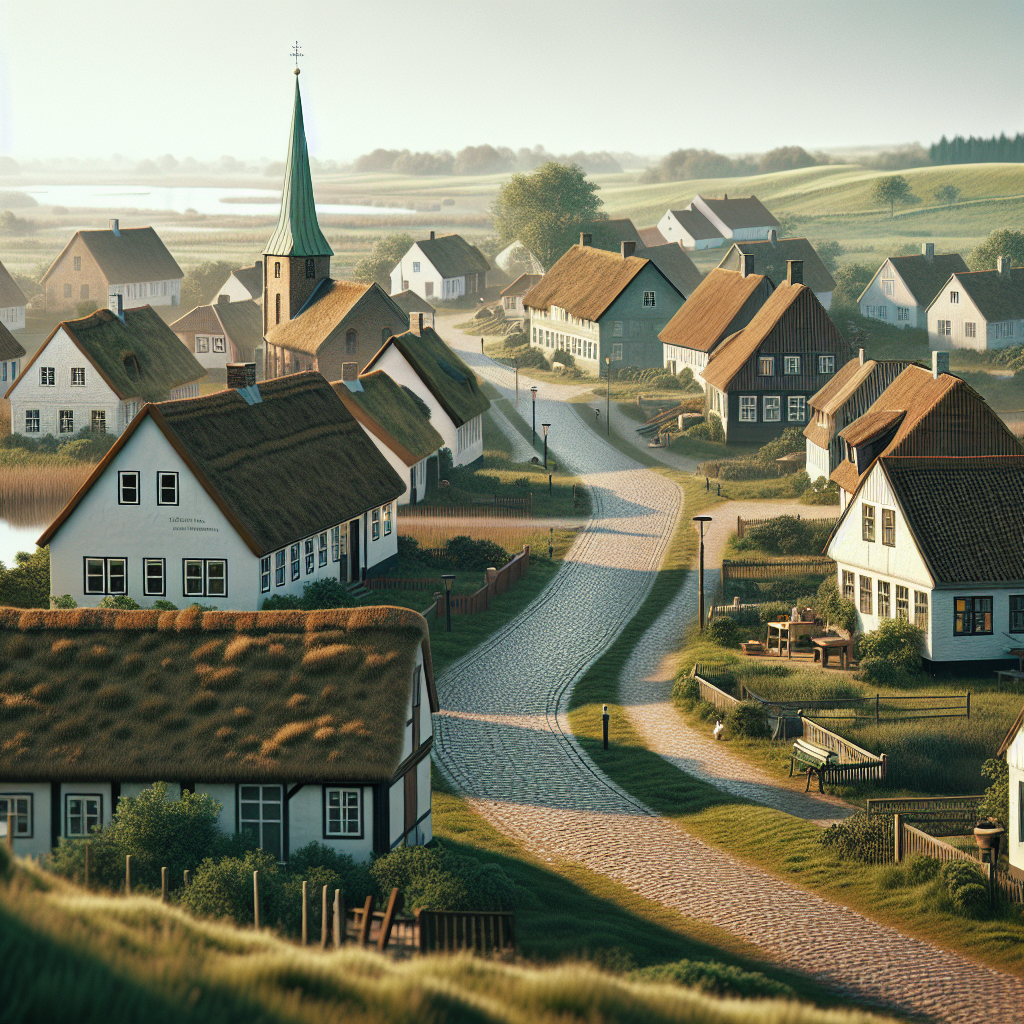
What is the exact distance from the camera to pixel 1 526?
6372 cm

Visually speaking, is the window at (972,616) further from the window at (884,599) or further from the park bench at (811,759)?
the park bench at (811,759)

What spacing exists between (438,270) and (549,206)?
10.9 meters

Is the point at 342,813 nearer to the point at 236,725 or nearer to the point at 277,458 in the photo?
the point at 236,725

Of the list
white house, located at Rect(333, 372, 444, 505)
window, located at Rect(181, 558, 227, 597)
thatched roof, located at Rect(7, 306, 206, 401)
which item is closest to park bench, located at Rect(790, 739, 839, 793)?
window, located at Rect(181, 558, 227, 597)

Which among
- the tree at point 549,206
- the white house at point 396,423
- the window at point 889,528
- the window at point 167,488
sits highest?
the tree at point 549,206

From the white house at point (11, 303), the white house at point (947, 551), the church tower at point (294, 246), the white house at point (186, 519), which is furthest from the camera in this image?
the white house at point (11, 303)

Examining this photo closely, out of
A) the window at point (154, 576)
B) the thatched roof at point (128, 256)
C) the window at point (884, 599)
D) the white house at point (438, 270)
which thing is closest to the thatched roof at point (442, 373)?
the window at point (884, 599)

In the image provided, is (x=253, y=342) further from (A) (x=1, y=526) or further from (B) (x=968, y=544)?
(B) (x=968, y=544)

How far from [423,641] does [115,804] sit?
6.13 m

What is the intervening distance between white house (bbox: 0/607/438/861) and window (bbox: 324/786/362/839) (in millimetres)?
24

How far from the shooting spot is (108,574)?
1585 inches

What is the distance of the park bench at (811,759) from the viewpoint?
3412 centimetres

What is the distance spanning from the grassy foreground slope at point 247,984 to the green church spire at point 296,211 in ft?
231

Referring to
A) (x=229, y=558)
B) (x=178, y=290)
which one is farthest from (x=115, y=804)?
(x=178, y=290)
